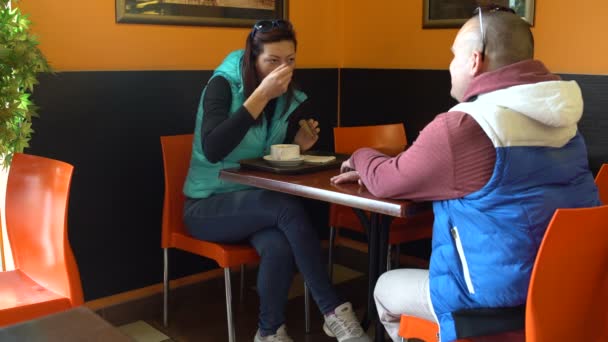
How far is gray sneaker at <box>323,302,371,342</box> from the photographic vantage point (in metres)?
2.49

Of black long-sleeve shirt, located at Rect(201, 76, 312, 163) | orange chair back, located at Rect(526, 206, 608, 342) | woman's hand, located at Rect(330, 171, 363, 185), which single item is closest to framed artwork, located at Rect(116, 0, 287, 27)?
black long-sleeve shirt, located at Rect(201, 76, 312, 163)

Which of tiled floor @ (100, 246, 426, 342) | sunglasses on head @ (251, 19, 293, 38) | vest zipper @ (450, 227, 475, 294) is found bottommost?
tiled floor @ (100, 246, 426, 342)

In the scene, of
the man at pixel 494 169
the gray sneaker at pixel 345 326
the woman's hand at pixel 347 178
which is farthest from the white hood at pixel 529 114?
the gray sneaker at pixel 345 326

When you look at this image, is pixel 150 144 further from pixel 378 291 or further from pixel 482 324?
pixel 482 324

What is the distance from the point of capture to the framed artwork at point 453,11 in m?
3.09

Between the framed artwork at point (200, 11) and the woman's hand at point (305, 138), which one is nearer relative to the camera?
the woman's hand at point (305, 138)

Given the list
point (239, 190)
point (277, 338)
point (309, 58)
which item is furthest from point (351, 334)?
point (309, 58)

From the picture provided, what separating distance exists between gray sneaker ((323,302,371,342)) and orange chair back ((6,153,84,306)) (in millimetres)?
908

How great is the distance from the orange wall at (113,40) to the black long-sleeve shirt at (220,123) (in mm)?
569

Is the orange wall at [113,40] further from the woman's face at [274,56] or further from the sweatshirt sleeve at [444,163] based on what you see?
the sweatshirt sleeve at [444,163]

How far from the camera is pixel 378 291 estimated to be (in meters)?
1.98

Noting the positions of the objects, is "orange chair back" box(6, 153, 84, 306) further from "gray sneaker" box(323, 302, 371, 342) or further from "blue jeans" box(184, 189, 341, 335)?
"gray sneaker" box(323, 302, 371, 342)

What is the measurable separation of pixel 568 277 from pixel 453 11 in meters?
2.06

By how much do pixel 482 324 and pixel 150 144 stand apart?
183 centimetres
